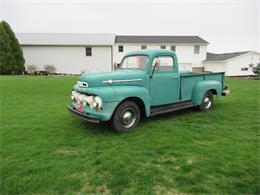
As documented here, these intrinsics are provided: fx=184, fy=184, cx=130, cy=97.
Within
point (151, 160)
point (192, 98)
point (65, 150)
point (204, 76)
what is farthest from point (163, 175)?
point (204, 76)

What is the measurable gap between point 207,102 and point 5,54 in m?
22.5

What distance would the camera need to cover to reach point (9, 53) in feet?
68.6

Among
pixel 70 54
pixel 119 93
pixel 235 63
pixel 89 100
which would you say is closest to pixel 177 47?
pixel 235 63

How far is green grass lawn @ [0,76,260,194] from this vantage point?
2541 mm

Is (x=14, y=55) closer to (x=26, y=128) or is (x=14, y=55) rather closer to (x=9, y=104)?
(x=9, y=104)

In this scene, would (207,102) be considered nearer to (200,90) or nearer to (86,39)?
(200,90)

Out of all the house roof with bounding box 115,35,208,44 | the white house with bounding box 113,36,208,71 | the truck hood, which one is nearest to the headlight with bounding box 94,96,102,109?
the truck hood

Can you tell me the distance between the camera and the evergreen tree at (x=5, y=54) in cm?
2064

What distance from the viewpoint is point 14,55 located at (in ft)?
70.6

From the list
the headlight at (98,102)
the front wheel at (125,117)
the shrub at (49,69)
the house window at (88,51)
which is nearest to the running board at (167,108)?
the front wheel at (125,117)

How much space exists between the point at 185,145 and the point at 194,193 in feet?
4.65

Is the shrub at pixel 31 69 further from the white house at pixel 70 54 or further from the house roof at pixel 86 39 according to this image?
the house roof at pixel 86 39

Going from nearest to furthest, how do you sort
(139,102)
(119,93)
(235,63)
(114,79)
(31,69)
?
(119,93), (114,79), (139,102), (31,69), (235,63)

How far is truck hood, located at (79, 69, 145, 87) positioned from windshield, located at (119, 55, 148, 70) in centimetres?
36
